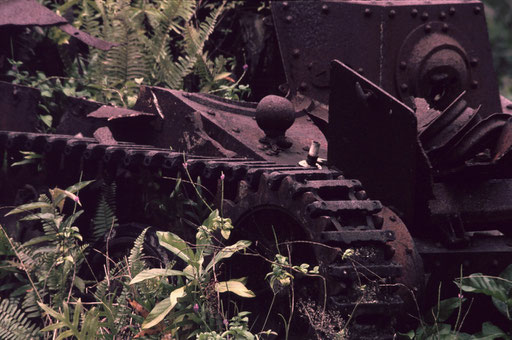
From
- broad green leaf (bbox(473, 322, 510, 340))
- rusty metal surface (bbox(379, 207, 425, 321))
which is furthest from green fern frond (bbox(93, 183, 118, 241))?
broad green leaf (bbox(473, 322, 510, 340))

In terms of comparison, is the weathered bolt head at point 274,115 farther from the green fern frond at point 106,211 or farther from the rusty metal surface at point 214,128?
the green fern frond at point 106,211

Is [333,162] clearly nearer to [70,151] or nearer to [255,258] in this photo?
[255,258]

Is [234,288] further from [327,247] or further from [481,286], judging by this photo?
[481,286]

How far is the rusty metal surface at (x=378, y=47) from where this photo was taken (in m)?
5.98

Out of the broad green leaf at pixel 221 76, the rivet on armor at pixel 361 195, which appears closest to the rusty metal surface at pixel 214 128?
the rivet on armor at pixel 361 195

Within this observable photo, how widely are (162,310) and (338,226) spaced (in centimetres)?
99

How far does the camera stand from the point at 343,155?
440 centimetres

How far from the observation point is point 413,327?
14.0ft

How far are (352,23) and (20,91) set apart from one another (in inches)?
102

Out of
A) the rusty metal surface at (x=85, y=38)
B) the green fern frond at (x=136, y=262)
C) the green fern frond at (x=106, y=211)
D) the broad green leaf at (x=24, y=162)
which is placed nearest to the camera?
the green fern frond at (x=136, y=262)

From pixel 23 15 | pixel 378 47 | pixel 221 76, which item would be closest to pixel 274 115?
pixel 378 47

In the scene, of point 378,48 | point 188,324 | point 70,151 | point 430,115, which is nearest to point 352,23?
point 378,48

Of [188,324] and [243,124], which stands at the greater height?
[243,124]

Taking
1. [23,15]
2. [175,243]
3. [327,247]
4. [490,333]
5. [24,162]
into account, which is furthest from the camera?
[23,15]
